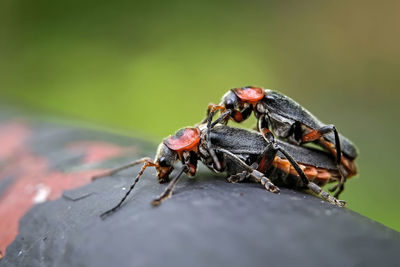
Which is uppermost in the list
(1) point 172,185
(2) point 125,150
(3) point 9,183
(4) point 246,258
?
(4) point 246,258

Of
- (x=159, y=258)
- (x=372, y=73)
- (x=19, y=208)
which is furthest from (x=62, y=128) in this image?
(x=372, y=73)

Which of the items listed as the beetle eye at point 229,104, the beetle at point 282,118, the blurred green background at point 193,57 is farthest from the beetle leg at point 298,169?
the blurred green background at point 193,57

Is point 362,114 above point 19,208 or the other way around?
the other way around

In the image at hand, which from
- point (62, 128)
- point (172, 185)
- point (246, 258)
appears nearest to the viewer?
point (246, 258)

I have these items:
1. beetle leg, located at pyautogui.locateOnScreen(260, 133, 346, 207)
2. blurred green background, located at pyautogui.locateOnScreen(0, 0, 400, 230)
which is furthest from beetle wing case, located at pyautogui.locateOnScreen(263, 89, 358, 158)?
blurred green background, located at pyautogui.locateOnScreen(0, 0, 400, 230)

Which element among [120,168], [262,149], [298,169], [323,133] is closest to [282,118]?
[323,133]

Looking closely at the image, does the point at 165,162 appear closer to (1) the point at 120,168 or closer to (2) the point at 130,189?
(1) the point at 120,168

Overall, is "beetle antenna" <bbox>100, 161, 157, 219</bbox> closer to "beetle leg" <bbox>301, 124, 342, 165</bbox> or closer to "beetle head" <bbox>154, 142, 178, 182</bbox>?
"beetle head" <bbox>154, 142, 178, 182</bbox>

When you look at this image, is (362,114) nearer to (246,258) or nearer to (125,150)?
(125,150)
